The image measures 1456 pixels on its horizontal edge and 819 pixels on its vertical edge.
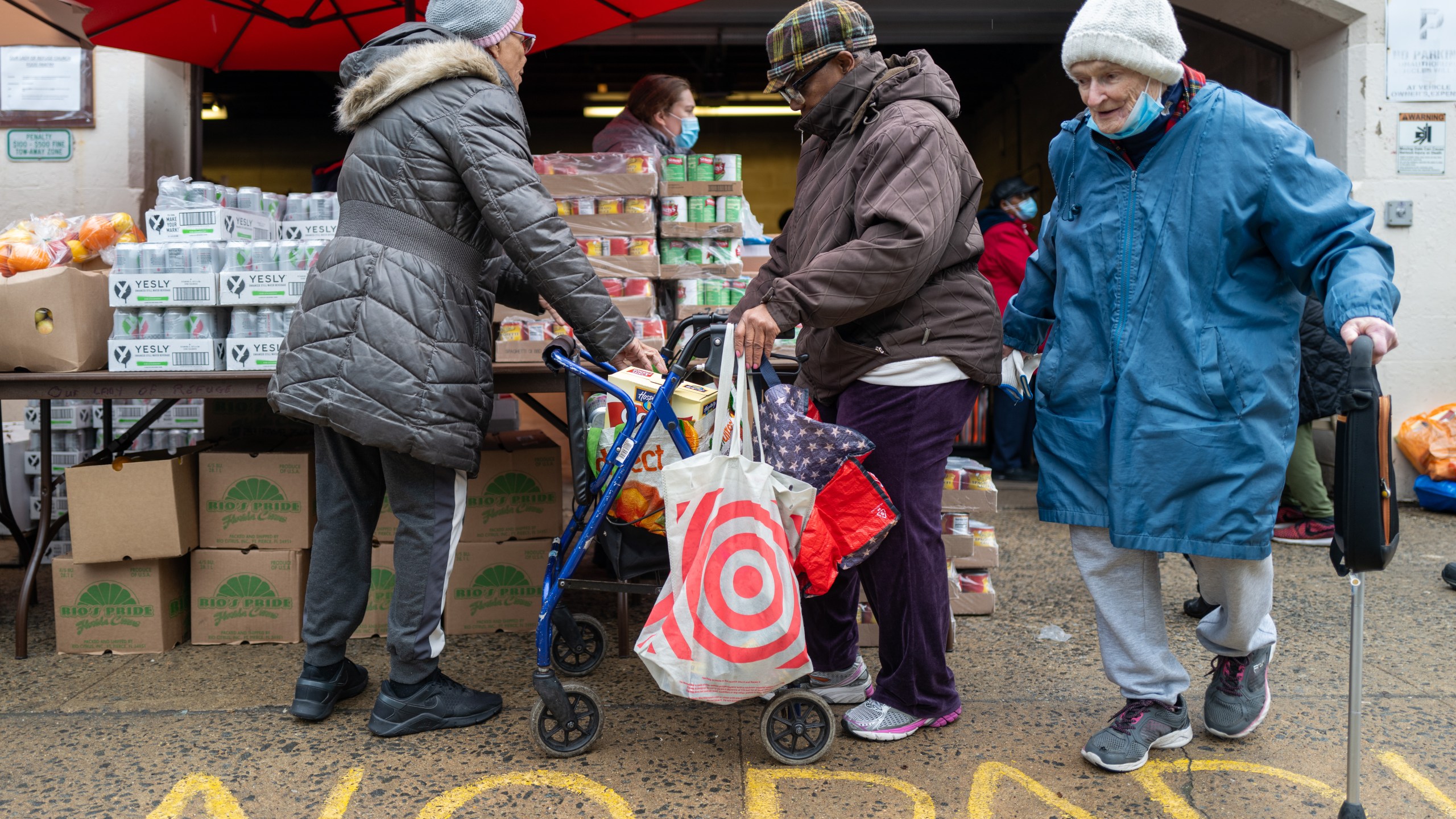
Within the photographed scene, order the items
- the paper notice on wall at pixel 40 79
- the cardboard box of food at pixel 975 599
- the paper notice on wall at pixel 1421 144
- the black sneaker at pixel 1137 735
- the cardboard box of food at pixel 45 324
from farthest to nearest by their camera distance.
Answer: the paper notice on wall at pixel 1421 144
the paper notice on wall at pixel 40 79
the cardboard box of food at pixel 975 599
the cardboard box of food at pixel 45 324
the black sneaker at pixel 1137 735

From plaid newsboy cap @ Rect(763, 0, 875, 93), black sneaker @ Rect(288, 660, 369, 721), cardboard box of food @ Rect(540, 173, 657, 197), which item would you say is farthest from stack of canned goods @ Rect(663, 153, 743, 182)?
black sneaker @ Rect(288, 660, 369, 721)

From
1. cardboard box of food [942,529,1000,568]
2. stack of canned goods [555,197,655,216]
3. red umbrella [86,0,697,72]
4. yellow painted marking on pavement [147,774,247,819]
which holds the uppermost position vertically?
red umbrella [86,0,697,72]

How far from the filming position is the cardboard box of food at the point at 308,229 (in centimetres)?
374

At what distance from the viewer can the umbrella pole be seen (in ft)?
6.63

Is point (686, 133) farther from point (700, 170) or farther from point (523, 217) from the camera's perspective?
point (523, 217)

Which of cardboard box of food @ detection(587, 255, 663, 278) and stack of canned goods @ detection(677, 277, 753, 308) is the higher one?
cardboard box of food @ detection(587, 255, 663, 278)

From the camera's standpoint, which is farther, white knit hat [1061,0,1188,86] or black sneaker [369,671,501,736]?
black sneaker [369,671,501,736]

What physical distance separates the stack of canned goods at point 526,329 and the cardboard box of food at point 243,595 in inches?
42.9

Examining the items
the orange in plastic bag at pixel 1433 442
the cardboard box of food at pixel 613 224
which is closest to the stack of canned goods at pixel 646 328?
the cardboard box of food at pixel 613 224

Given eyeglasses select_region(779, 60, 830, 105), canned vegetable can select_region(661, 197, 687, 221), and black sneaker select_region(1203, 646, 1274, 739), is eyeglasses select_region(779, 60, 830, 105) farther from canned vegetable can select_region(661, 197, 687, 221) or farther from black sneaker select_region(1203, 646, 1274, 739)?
black sneaker select_region(1203, 646, 1274, 739)

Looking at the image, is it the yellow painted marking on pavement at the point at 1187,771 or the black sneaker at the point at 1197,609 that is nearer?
the yellow painted marking on pavement at the point at 1187,771

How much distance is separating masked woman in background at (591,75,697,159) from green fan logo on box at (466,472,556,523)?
1978mm

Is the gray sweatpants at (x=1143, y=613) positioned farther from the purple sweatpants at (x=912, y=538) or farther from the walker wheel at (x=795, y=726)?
the walker wheel at (x=795, y=726)

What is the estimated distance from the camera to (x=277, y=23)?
169 inches
